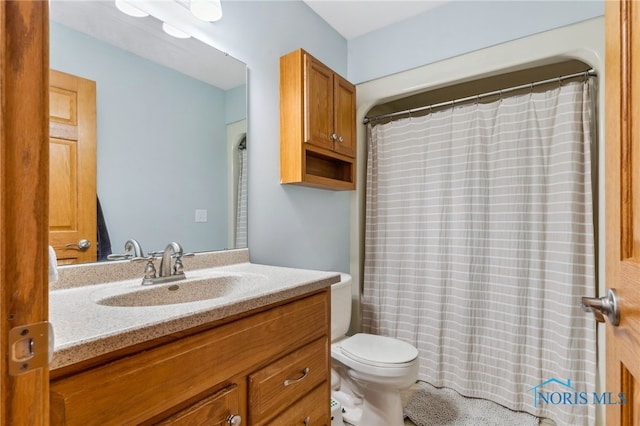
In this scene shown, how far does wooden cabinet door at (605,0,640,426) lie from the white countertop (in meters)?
0.75

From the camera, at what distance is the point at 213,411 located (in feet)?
2.44

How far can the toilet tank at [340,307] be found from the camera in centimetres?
175

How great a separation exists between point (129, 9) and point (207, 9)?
295mm

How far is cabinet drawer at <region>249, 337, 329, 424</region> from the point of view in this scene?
856 mm

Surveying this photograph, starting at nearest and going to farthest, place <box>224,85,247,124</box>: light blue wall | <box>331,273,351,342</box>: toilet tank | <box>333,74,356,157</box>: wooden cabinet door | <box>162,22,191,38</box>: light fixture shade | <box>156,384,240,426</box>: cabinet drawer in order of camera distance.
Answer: <box>156,384,240,426</box>: cabinet drawer, <box>162,22,191,38</box>: light fixture shade, <box>224,85,247,124</box>: light blue wall, <box>331,273,351,342</box>: toilet tank, <box>333,74,356,157</box>: wooden cabinet door

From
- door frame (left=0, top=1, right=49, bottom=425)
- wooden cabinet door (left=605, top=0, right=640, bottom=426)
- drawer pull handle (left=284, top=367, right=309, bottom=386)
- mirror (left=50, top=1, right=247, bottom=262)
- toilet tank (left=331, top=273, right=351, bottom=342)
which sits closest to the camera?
door frame (left=0, top=1, right=49, bottom=425)

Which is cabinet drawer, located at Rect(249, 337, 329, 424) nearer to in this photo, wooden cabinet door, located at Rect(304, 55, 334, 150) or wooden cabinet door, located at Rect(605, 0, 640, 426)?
wooden cabinet door, located at Rect(605, 0, 640, 426)

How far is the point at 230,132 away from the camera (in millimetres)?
1513

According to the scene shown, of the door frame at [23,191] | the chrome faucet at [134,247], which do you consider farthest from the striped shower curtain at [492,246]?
the door frame at [23,191]

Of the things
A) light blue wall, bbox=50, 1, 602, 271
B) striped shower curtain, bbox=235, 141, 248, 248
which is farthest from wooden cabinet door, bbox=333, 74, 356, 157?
striped shower curtain, bbox=235, 141, 248, 248

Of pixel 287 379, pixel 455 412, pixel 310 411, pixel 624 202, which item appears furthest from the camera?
pixel 455 412

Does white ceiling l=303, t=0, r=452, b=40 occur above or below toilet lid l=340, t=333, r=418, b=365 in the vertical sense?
above

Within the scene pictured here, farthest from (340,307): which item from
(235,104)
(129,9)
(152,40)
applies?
(129,9)

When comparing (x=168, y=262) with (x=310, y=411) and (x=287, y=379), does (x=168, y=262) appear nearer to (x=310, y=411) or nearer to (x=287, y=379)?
(x=287, y=379)
